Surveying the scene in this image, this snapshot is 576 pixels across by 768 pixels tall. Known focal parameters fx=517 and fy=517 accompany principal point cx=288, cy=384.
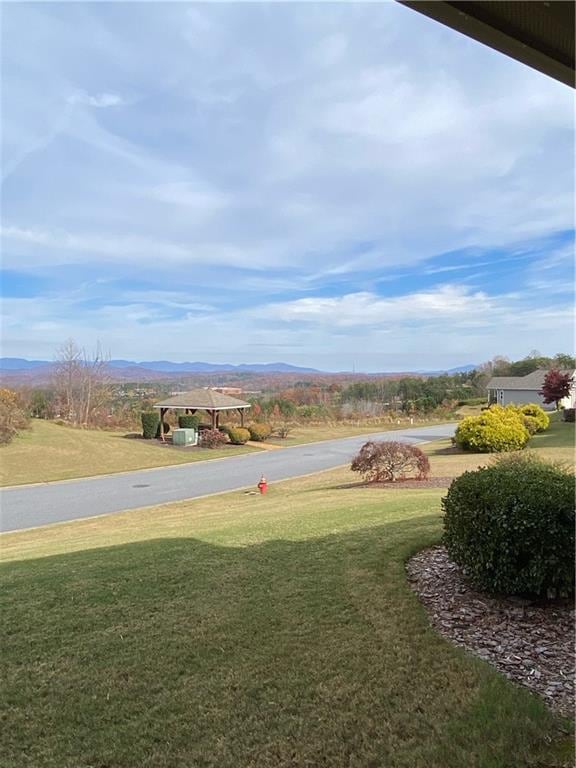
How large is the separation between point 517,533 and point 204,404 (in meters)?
26.5

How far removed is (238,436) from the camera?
28.0 m

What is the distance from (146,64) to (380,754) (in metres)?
5.97

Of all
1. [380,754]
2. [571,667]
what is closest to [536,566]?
[571,667]

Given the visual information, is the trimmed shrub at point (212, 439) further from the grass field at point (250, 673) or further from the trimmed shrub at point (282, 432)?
the grass field at point (250, 673)

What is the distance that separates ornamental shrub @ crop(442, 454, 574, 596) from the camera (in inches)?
130

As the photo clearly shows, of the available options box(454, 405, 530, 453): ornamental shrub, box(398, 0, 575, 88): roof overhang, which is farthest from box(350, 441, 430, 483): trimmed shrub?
box(398, 0, 575, 88): roof overhang

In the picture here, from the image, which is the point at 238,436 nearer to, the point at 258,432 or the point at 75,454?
the point at 258,432

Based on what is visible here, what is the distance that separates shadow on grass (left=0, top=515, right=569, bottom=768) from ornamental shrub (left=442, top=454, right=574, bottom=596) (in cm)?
57

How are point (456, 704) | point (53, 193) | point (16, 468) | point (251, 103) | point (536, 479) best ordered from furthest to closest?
point (16, 468) < point (53, 193) < point (251, 103) < point (536, 479) < point (456, 704)

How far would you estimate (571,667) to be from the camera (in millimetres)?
2848

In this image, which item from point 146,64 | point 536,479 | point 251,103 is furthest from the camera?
point 251,103

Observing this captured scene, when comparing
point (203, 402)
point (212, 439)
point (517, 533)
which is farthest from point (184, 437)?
point (517, 533)

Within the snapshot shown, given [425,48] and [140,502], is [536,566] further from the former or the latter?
[140,502]

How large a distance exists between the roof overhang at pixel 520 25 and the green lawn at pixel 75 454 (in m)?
19.0
